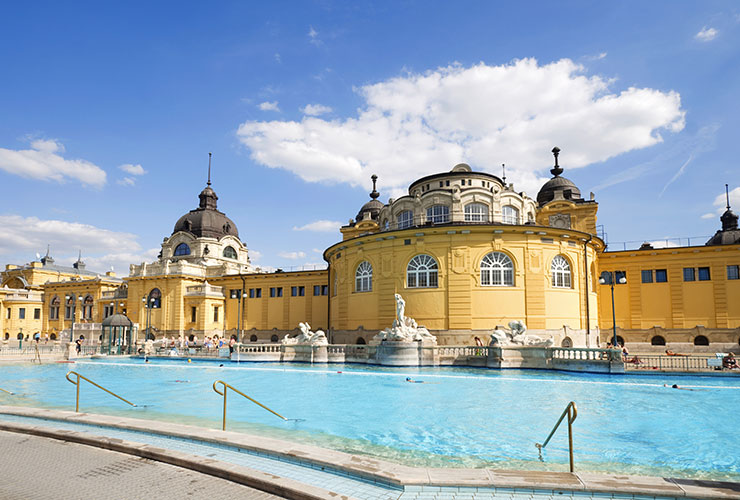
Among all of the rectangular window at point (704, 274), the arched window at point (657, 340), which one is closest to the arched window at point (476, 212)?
the arched window at point (657, 340)

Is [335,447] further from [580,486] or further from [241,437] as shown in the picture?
[580,486]

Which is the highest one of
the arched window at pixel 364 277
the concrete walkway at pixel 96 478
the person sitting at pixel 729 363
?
Answer: the arched window at pixel 364 277

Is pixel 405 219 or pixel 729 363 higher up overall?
pixel 405 219

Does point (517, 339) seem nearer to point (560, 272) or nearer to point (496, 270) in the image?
point (496, 270)

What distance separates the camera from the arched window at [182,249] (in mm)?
60938

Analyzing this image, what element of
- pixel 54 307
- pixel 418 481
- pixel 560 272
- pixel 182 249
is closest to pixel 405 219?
pixel 560 272

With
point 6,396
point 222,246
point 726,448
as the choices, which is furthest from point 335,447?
point 222,246

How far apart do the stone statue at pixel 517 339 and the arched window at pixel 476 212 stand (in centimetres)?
1135

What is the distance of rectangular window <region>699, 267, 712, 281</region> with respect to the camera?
3675 centimetres

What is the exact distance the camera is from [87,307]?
209ft

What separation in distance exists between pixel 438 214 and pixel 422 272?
614 cm

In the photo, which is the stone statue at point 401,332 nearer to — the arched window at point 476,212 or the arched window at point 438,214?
the arched window at point 438,214

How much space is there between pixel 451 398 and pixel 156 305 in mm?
46186

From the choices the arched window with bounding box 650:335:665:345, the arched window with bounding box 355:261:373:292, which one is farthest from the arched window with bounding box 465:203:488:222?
the arched window with bounding box 650:335:665:345
